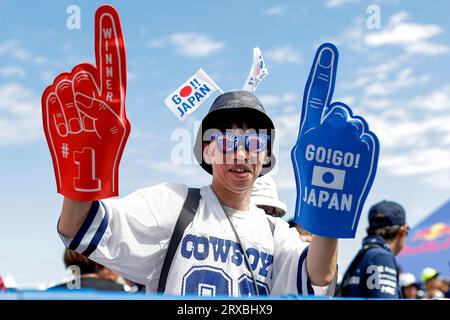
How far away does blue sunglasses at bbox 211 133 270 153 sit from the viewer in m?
1.77

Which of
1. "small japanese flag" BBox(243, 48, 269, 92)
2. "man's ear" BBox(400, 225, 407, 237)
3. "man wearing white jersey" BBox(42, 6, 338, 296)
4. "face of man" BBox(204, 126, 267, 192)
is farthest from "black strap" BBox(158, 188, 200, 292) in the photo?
"man's ear" BBox(400, 225, 407, 237)

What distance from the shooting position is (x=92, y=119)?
4.97ft

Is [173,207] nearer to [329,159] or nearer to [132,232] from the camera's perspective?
[132,232]

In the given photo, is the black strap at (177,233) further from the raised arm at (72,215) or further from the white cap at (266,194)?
the white cap at (266,194)

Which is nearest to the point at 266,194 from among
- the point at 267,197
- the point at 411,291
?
the point at 267,197

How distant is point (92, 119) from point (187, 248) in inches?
19.0

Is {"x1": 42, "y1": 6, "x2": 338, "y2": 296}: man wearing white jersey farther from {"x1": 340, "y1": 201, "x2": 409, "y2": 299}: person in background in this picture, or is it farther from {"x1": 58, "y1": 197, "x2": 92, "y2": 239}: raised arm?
{"x1": 340, "y1": 201, "x2": 409, "y2": 299}: person in background

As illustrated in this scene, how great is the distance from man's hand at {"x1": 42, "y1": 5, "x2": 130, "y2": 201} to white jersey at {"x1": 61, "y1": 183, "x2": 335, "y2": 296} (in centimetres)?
12

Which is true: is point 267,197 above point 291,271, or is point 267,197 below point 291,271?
above

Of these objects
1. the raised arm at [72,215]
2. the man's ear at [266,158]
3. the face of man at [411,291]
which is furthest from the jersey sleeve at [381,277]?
the face of man at [411,291]

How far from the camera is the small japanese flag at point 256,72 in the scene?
2.05 m

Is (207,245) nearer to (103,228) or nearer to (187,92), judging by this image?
(103,228)
